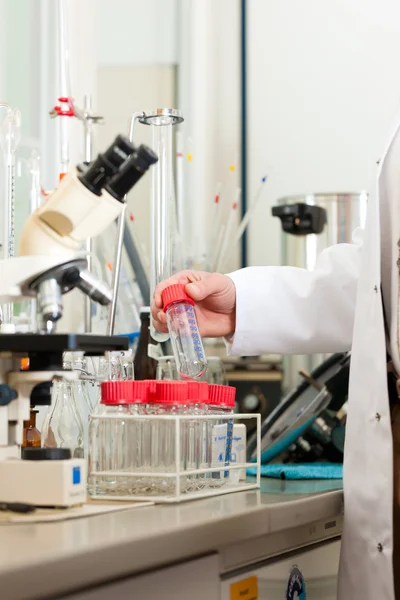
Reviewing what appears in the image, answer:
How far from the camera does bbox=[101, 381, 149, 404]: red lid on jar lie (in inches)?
52.5

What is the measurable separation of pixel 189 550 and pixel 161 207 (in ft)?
2.87

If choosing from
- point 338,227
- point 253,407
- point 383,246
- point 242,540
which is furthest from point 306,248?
point 242,540

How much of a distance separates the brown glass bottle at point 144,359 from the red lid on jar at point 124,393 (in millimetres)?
503

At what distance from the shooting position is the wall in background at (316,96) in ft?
10.5

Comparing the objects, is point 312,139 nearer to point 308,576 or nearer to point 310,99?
point 310,99

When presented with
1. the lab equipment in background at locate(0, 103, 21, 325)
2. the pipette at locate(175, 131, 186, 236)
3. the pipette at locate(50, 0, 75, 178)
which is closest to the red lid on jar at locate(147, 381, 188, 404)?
the lab equipment in background at locate(0, 103, 21, 325)

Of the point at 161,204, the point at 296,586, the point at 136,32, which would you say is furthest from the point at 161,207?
the point at 136,32

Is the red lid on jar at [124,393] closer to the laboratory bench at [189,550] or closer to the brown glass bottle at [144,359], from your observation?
the laboratory bench at [189,550]

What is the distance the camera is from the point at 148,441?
53.2 inches

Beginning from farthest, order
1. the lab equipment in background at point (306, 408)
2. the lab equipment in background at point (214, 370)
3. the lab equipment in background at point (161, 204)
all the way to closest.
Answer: the lab equipment in background at point (214, 370)
the lab equipment in background at point (306, 408)
the lab equipment in background at point (161, 204)

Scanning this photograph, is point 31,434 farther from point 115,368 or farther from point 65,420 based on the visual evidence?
point 115,368

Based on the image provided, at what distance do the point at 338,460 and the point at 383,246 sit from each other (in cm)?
70

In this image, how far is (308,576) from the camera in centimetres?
148

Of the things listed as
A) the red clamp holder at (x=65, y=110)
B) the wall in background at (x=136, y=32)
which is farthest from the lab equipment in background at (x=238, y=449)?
the wall in background at (x=136, y=32)
